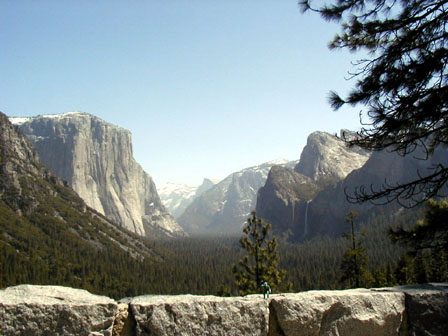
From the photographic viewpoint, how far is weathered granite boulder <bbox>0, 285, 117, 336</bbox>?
3.14 meters

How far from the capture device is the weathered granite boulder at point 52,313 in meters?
3.14

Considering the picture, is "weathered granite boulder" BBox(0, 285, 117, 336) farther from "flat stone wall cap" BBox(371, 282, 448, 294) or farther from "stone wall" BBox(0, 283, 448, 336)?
"flat stone wall cap" BBox(371, 282, 448, 294)

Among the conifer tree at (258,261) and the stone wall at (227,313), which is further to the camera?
the conifer tree at (258,261)

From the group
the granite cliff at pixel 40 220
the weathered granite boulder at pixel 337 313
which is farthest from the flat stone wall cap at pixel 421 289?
the granite cliff at pixel 40 220

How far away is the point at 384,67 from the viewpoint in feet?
21.2

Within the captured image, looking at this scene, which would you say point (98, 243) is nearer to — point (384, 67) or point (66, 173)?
point (66, 173)

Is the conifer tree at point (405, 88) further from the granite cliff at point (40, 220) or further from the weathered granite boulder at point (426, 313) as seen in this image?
the granite cliff at point (40, 220)

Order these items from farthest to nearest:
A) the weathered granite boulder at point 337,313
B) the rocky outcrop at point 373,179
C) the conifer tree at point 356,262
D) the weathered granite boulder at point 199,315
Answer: the rocky outcrop at point 373,179
the conifer tree at point 356,262
the weathered granite boulder at point 337,313
the weathered granite boulder at point 199,315

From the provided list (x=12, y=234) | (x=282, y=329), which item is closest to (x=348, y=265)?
(x=282, y=329)

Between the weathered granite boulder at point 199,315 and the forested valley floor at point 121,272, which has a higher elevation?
the weathered granite boulder at point 199,315

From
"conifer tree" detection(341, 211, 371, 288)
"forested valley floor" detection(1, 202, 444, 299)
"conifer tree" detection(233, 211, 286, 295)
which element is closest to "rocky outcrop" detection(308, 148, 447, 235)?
"forested valley floor" detection(1, 202, 444, 299)

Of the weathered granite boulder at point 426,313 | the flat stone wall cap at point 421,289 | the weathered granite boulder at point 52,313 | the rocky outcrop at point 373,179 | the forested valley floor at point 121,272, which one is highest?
the rocky outcrop at point 373,179

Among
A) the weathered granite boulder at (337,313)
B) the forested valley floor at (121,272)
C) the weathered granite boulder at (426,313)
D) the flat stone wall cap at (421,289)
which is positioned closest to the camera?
the weathered granite boulder at (337,313)

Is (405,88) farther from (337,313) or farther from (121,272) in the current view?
(121,272)
